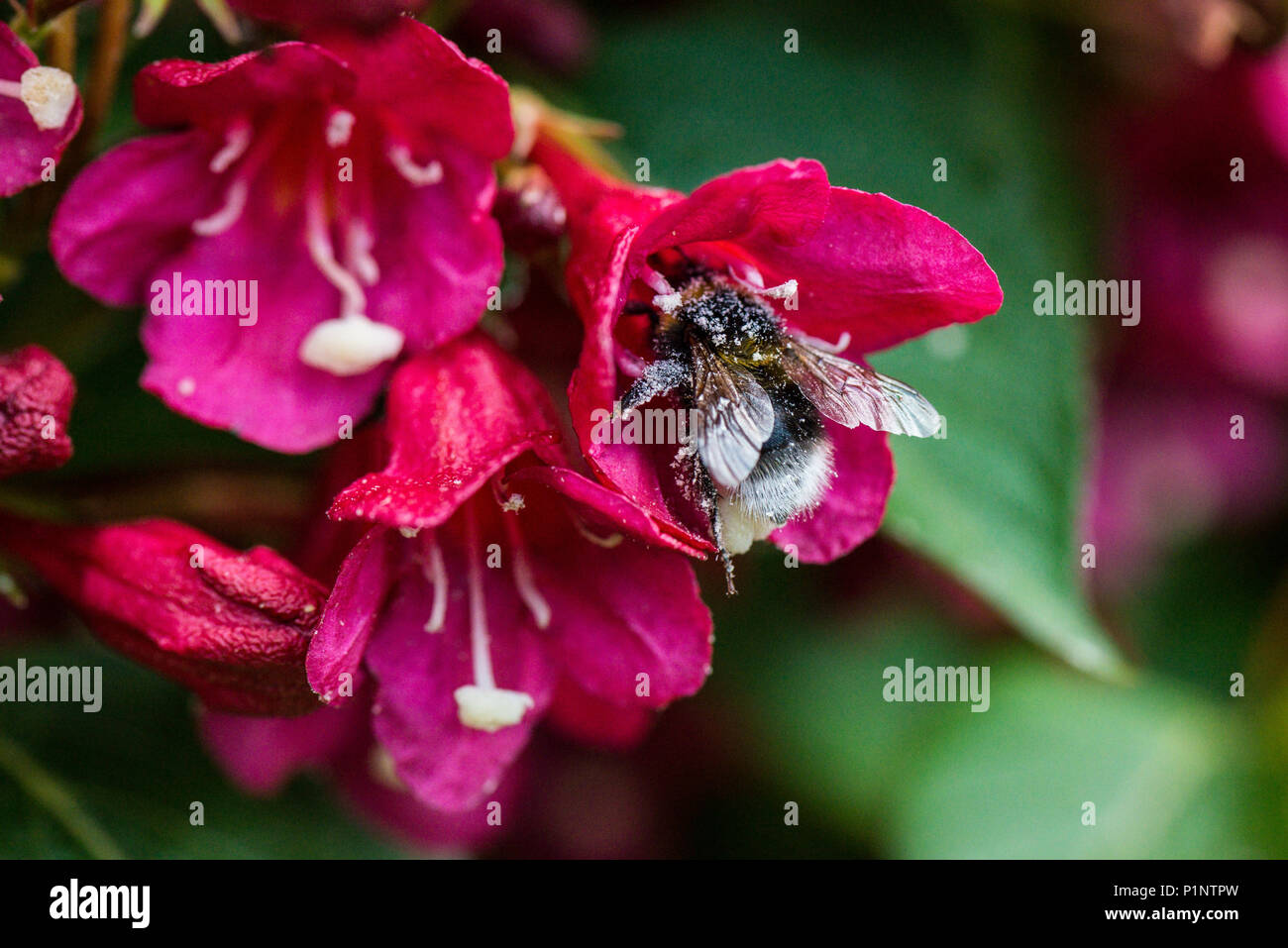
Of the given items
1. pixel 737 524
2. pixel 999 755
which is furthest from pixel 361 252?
pixel 999 755

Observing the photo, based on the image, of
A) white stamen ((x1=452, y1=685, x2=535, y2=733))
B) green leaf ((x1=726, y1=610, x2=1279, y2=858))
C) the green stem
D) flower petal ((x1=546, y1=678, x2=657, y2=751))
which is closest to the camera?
white stamen ((x1=452, y1=685, x2=535, y2=733))

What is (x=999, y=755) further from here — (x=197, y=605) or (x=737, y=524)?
(x=197, y=605)

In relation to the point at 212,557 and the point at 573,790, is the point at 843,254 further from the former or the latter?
the point at 573,790

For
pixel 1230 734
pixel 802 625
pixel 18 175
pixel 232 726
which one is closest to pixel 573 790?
pixel 802 625

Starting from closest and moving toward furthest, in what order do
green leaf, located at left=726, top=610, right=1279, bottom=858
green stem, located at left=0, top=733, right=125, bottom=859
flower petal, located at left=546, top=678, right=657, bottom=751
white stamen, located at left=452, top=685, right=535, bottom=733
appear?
white stamen, located at left=452, top=685, right=535, bottom=733
flower petal, located at left=546, top=678, right=657, bottom=751
green stem, located at left=0, top=733, right=125, bottom=859
green leaf, located at left=726, top=610, right=1279, bottom=858

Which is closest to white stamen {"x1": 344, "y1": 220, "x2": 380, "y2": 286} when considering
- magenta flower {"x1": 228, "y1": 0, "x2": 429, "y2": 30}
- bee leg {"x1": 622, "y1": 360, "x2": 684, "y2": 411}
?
magenta flower {"x1": 228, "y1": 0, "x2": 429, "y2": 30}

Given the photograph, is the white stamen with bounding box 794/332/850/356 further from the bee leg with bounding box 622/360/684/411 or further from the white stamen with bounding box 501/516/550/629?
the white stamen with bounding box 501/516/550/629
